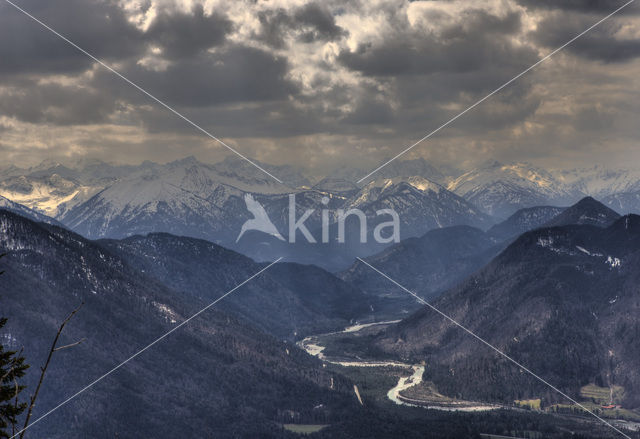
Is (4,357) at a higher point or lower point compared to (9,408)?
higher
